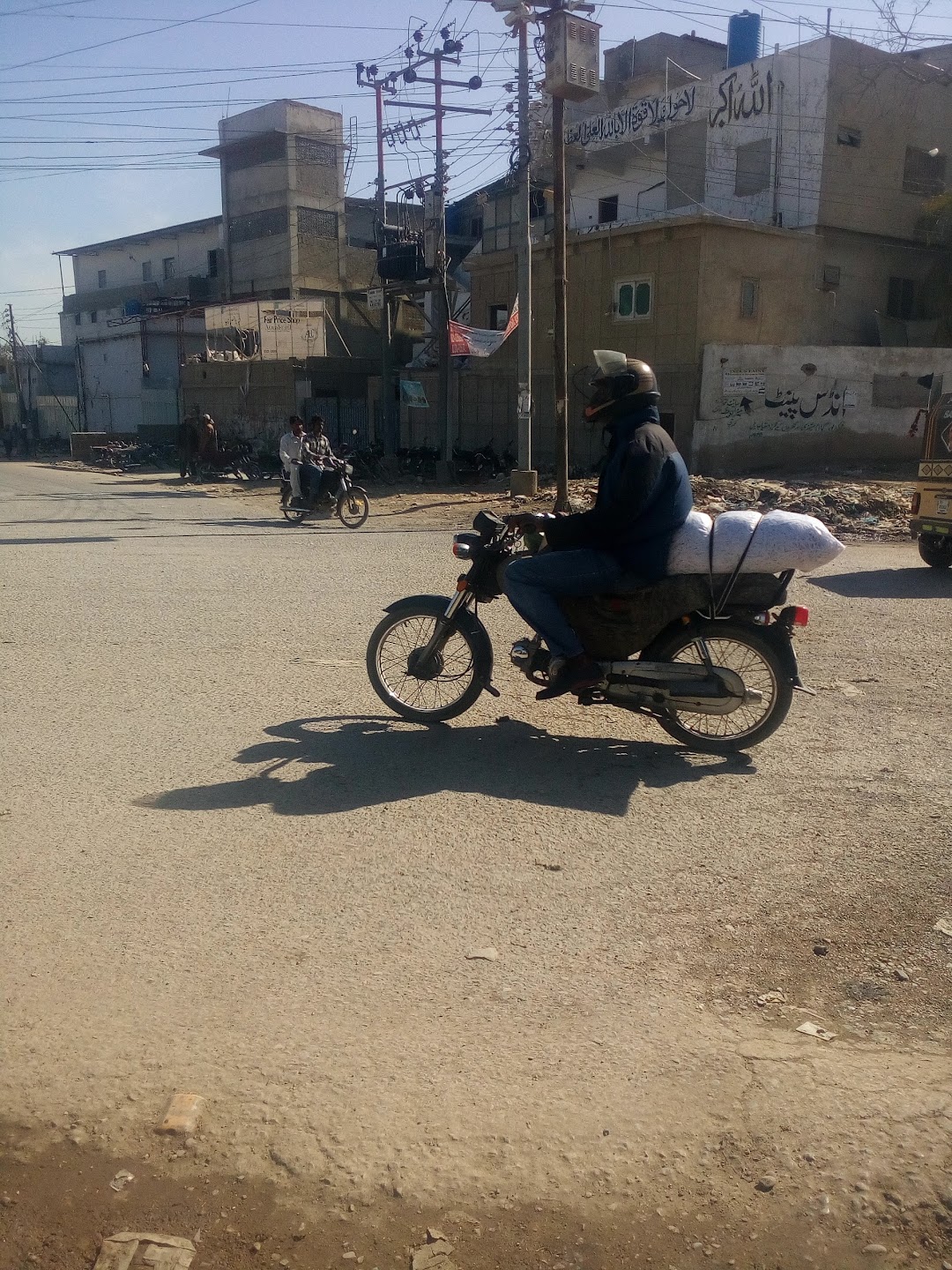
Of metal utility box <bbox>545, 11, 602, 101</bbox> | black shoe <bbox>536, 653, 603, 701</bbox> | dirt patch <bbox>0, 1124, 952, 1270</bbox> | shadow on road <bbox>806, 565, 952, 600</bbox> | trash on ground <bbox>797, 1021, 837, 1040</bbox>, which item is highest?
metal utility box <bbox>545, 11, 602, 101</bbox>

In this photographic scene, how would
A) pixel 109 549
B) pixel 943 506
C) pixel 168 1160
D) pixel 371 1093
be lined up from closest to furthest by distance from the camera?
1. pixel 168 1160
2. pixel 371 1093
3. pixel 943 506
4. pixel 109 549

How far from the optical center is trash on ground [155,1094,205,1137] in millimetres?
2584

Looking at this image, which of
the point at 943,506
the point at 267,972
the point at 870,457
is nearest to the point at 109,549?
the point at 943,506

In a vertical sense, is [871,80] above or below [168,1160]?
above

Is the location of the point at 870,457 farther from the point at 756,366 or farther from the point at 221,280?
the point at 221,280

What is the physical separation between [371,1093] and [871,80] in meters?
33.5

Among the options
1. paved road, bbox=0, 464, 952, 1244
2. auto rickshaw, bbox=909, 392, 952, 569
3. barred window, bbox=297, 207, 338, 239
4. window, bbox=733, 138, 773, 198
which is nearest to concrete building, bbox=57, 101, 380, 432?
barred window, bbox=297, 207, 338, 239

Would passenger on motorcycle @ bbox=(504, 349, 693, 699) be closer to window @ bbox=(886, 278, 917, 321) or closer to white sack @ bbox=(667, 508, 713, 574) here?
white sack @ bbox=(667, 508, 713, 574)

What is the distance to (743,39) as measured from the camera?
34.2 metres

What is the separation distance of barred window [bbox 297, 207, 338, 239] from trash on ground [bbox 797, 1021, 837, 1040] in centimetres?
5728

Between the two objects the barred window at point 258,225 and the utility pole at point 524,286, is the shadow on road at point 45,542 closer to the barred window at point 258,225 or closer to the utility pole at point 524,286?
the utility pole at point 524,286

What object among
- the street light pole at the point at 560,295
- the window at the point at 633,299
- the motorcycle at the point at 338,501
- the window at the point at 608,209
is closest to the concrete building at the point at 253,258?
the window at the point at 608,209

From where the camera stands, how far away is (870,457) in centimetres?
2597

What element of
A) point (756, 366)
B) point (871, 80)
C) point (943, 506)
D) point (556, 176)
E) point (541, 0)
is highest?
point (871, 80)
